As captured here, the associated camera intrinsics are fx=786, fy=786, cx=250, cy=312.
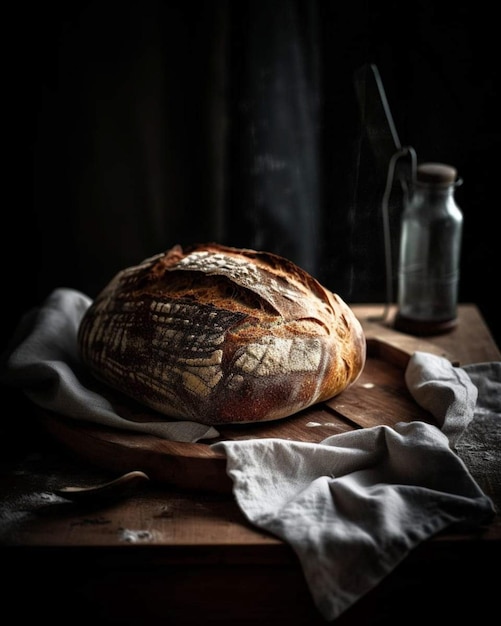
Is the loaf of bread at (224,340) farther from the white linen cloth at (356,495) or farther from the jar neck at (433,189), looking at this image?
the jar neck at (433,189)

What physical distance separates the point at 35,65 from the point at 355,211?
1.00 metres

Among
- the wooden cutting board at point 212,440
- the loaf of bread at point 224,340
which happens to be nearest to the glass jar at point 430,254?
the wooden cutting board at point 212,440

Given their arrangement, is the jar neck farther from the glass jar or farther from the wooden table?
the wooden table

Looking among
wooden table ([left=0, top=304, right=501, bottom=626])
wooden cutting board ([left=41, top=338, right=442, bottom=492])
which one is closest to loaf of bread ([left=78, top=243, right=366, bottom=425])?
wooden cutting board ([left=41, top=338, right=442, bottom=492])

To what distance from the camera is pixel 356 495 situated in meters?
1.03

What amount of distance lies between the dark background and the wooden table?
769 millimetres

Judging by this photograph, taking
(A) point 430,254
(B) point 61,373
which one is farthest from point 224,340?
(A) point 430,254

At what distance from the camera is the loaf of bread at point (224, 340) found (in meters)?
1.16

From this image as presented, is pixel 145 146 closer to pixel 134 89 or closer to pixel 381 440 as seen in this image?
pixel 134 89

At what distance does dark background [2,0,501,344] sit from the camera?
1.78 metres

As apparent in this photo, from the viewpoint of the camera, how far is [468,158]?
1.89 m

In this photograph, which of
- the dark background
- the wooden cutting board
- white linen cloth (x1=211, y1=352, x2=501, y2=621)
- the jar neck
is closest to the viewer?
white linen cloth (x1=211, y1=352, x2=501, y2=621)

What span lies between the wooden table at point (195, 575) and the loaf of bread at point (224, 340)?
0.20 m

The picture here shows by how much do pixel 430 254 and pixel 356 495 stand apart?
770mm
